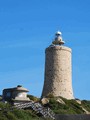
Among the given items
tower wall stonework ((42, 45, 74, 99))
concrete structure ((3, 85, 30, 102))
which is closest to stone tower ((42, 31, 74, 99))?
tower wall stonework ((42, 45, 74, 99))

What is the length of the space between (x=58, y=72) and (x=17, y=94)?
9.62 metres

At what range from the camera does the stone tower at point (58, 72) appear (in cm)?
4884

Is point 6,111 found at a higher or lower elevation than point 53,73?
lower

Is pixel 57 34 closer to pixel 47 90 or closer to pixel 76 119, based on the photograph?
pixel 47 90

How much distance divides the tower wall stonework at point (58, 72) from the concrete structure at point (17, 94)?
7667 mm

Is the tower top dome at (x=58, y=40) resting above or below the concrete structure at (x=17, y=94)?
above

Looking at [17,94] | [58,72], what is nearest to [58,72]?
[58,72]

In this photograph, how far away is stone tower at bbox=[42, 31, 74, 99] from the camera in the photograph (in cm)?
4884

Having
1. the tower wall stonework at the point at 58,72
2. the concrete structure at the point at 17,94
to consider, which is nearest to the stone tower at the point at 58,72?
the tower wall stonework at the point at 58,72

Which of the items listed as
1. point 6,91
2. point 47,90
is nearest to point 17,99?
point 6,91

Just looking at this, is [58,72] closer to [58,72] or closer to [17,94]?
[58,72]

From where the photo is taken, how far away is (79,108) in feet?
140

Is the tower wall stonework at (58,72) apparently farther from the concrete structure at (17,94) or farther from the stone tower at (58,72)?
the concrete structure at (17,94)

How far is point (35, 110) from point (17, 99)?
324 inches
